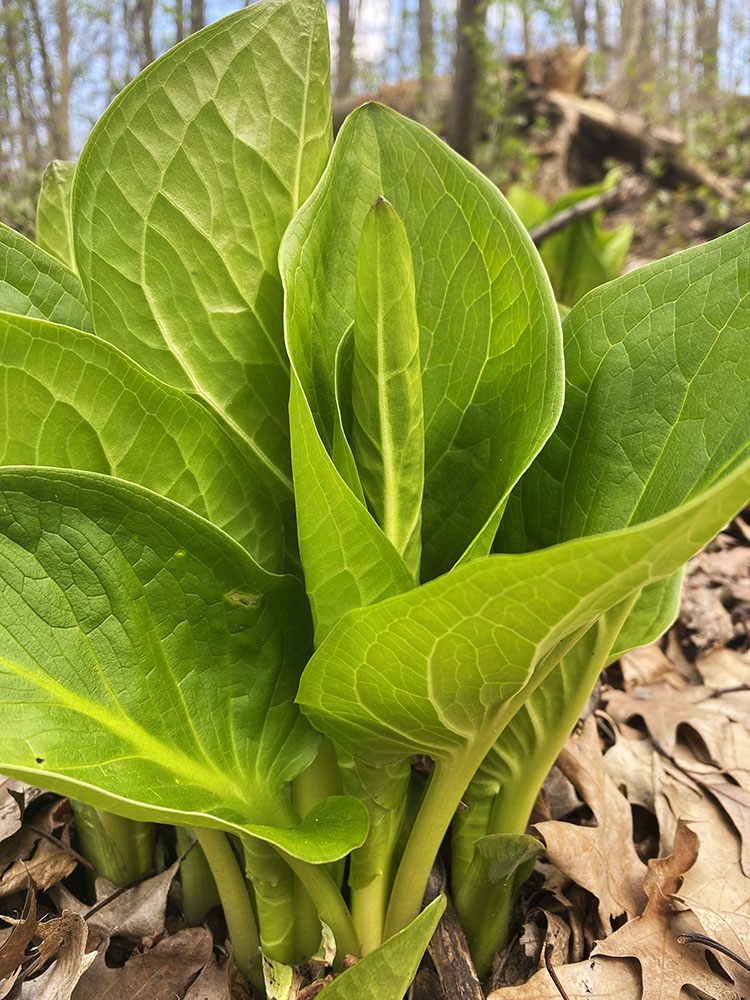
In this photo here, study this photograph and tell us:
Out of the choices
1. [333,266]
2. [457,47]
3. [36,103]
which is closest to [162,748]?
[333,266]

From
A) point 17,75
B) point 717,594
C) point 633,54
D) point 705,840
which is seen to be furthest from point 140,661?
point 633,54

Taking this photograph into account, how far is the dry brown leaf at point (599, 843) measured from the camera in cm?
78

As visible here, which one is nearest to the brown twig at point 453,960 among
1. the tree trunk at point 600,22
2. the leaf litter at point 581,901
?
the leaf litter at point 581,901

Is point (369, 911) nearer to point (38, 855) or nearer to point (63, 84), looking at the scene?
point (38, 855)

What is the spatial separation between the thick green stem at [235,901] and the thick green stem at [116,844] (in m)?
0.13

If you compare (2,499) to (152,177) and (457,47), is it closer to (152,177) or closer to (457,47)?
(152,177)

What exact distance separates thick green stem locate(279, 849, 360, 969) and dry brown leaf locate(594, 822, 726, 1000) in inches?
9.9

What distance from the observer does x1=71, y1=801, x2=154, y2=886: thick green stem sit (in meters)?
0.76

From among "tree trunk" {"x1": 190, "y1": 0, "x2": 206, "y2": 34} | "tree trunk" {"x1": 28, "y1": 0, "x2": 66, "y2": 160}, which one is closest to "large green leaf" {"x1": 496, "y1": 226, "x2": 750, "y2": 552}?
"tree trunk" {"x1": 190, "y1": 0, "x2": 206, "y2": 34}

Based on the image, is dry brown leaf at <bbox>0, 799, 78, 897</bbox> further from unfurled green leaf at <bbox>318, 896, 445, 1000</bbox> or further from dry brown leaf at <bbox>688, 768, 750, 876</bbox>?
dry brown leaf at <bbox>688, 768, 750, 876</bbox>

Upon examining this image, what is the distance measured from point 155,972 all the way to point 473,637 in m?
0.51

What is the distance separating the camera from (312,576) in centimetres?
56

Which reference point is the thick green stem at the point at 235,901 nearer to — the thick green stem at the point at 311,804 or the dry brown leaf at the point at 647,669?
the thick green stem at the point at 311,804

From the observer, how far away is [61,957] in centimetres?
69
